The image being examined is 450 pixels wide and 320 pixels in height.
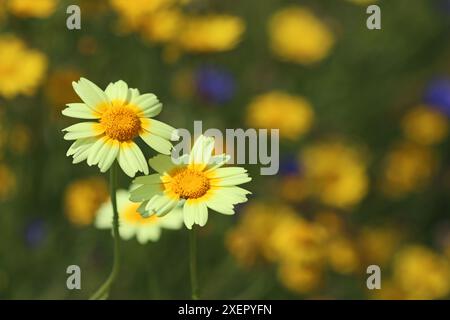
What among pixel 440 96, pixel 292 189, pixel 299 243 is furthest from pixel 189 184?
pixel 440 96

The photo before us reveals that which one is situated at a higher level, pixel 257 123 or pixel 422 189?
pixel 257 123

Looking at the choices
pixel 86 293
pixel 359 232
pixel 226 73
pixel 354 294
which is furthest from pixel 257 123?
pixel 86 293

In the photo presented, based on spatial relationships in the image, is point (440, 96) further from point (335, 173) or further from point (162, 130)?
point (162, 130)

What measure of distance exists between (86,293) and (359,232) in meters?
0.68

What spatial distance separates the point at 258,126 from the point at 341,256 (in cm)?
47

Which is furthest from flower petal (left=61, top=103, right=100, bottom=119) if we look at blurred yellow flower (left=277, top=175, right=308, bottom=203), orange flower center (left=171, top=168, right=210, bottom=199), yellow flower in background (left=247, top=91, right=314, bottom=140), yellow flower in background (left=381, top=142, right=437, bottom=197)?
yellow flower in background (left=381, top=142, right=437, bottom=197)

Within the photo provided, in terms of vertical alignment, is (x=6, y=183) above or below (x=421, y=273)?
above

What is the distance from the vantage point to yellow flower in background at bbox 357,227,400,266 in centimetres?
197

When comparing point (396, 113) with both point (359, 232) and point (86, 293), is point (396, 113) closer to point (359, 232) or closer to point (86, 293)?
point (359, 232)

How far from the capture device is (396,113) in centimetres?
246

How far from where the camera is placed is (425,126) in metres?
2.39

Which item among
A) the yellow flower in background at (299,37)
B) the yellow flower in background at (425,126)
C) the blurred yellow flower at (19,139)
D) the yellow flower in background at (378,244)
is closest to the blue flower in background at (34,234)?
the blurred yellow flower at (19,139)

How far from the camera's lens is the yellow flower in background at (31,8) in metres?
1.69

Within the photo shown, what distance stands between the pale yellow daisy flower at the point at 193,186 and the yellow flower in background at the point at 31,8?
72 cm
